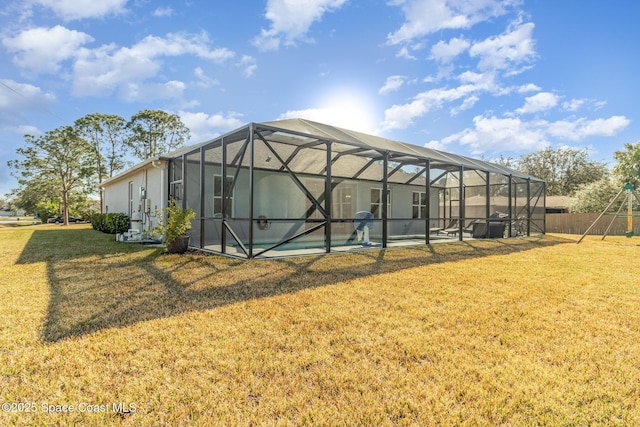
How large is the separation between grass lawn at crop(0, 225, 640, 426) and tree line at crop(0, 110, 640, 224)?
20.7m

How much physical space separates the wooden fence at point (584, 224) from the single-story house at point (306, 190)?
14.3ft

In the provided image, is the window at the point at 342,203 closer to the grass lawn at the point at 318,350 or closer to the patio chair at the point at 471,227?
the patio chair at the point at 471,227

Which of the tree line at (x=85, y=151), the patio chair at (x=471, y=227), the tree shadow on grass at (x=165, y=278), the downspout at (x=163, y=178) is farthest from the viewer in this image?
the tree line at (x=85, y=151)

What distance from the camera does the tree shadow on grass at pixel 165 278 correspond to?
2.92 metres

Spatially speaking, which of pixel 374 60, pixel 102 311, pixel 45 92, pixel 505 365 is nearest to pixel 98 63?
pixel 45 92

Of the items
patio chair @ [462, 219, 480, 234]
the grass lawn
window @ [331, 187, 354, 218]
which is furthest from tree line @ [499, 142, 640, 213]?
the grass lawn

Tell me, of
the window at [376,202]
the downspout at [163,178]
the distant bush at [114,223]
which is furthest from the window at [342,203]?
the distant bush at [114,223]

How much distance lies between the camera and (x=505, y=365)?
199cm

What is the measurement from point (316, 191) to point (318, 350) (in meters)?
7.88

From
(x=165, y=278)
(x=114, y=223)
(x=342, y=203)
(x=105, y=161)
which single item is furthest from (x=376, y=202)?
(x=105, y=161)

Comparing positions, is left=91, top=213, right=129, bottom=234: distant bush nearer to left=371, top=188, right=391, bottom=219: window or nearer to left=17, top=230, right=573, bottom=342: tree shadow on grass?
left=17, top=230, right=573, bottom=342: tree shadow on grass

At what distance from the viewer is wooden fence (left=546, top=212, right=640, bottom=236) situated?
15.4m

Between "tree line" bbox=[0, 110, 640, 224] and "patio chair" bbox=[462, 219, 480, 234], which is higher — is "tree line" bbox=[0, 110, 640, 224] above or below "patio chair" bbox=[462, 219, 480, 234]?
above

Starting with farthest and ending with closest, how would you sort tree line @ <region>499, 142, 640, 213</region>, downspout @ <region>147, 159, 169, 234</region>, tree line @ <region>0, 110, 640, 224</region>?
tree line @ <region>499, 142, 640, 213</region> < tree line @ <region>0, 110, 640, 224</region> < downspout @ <region>147, 159, 169, 234</region>
